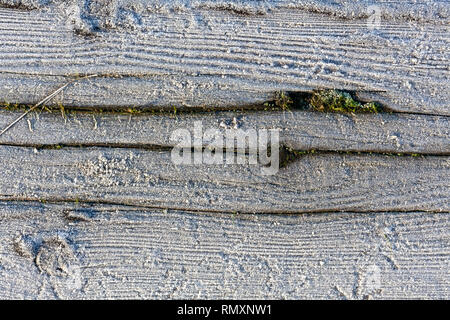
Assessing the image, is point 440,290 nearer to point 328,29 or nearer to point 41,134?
point 328,29

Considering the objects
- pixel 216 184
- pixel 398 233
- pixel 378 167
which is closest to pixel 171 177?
pixel 216 184

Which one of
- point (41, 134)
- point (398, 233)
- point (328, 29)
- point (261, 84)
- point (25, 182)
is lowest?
point (398, 233)

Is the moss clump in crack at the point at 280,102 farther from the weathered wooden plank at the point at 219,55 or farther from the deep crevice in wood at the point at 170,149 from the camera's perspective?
the deep crevice in wood at the point at 170,149

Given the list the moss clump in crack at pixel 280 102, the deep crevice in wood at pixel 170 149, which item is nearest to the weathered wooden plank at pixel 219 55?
the moss clump in crack at pixel 280 102

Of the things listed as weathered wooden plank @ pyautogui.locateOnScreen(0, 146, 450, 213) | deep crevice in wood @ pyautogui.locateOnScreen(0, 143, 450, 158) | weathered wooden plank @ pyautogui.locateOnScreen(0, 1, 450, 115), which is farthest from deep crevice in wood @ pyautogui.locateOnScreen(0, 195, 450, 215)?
weathered wooden plank @ pyautogui.locateOnScreen(0, 1, 450, 115)

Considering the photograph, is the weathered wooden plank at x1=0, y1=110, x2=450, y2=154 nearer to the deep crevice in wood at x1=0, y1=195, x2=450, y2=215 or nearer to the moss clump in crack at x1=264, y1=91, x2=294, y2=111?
the moss clump in crack at x1=264, y1=91, x2=294, y2=111

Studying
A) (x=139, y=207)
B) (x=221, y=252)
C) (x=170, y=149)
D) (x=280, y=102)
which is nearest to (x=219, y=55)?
(x=280, y=102)
